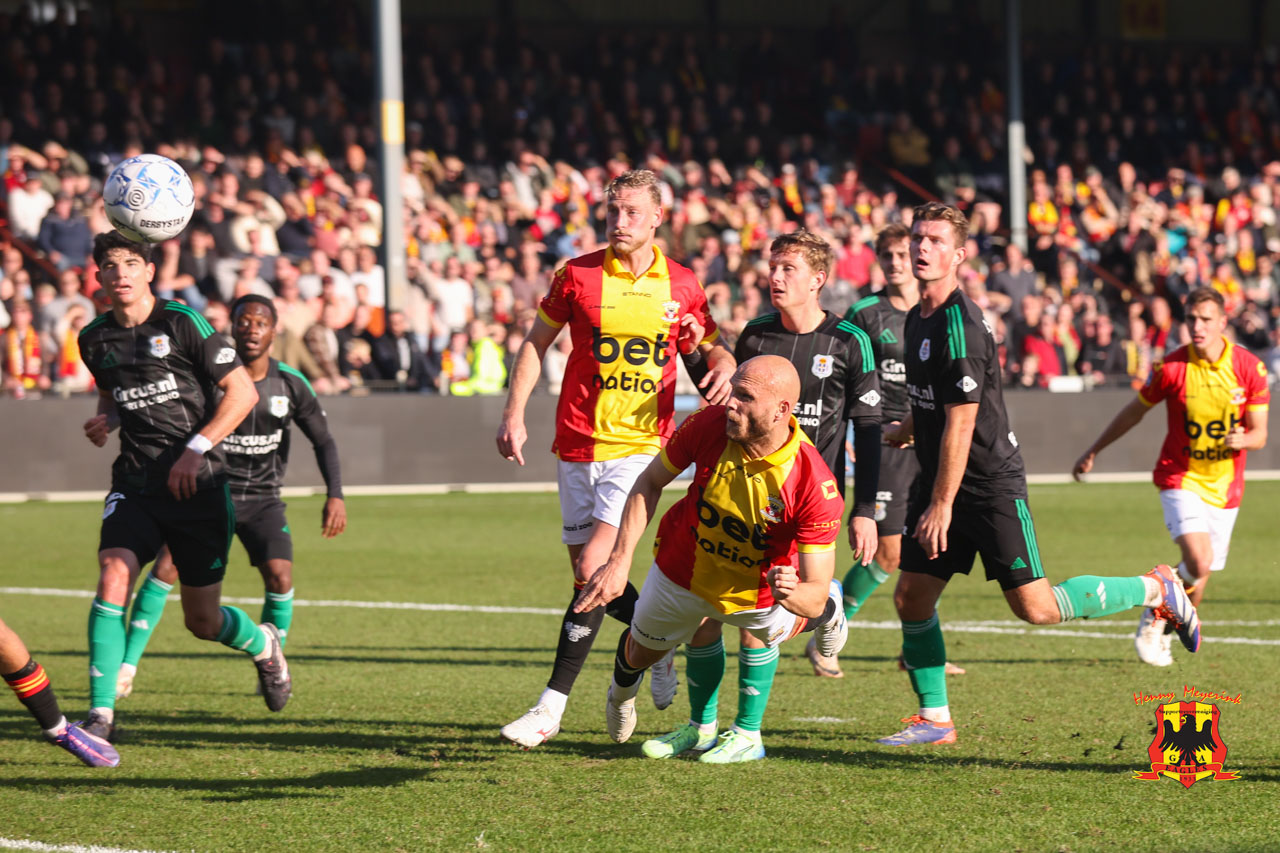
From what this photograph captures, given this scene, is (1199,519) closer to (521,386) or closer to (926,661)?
(926,661)

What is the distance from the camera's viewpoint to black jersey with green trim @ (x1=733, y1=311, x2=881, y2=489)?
22.2 ft

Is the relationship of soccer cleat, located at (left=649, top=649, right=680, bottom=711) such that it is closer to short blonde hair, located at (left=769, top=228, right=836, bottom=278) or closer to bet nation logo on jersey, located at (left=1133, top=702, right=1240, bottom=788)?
short blonde hair, located at (left=769, top=228, right=836, bottom=278)

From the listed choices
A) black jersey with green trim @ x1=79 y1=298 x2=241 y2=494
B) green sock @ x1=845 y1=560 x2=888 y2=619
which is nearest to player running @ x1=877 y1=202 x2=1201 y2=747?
green sock @ x1=845 y1=560 x2=888 y2=619

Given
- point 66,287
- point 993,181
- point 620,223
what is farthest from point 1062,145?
point 620,223

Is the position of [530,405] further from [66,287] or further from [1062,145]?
[1062,145]

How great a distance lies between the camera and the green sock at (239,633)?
23.0ft

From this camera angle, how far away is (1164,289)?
25.1 meters

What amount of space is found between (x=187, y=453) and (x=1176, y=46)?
32470 mm

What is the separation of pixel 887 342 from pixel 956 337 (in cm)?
228

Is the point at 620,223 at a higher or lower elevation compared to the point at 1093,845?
higher

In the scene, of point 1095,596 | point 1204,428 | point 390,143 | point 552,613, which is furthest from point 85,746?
point 390,143

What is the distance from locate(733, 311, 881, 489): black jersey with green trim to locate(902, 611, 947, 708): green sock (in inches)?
35.6

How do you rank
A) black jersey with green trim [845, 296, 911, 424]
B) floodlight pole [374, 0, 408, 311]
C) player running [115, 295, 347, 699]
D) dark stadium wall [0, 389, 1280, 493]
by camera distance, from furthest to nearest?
floodlight pole [374, 0, 408, 311]
dark stadium wall [0, 389, 1280, 493]
black jersey with green trim [845, 296, 911, 424]
player running [115, 295, 347, 699]

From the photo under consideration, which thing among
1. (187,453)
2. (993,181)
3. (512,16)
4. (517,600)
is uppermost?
(512,16)
